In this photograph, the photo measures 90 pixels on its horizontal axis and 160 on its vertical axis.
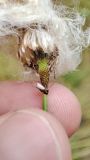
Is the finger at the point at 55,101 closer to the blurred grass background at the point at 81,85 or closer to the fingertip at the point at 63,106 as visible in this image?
the fingertip at the point at 63,106

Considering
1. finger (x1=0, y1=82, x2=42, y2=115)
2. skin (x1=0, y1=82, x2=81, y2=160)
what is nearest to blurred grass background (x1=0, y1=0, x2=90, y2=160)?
finger (x1=0, y1=82, x2=42, y2=115)

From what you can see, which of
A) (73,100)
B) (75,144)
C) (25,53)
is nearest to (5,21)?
(25,53)

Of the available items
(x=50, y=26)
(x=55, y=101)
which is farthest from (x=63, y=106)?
(x=50, y=26)

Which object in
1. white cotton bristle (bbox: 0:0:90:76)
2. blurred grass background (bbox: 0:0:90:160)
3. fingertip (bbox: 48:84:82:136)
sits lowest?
blurred grass background (bbox: 0:0:90:160)

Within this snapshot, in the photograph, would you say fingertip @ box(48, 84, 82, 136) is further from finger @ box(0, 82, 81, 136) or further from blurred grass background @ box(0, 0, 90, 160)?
blurred grass background @ box(0, 0, 90, 160)

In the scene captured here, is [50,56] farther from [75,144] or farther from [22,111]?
[75,144]

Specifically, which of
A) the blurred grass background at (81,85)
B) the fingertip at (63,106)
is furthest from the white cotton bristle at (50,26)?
the blurred grass background at (81,85)
